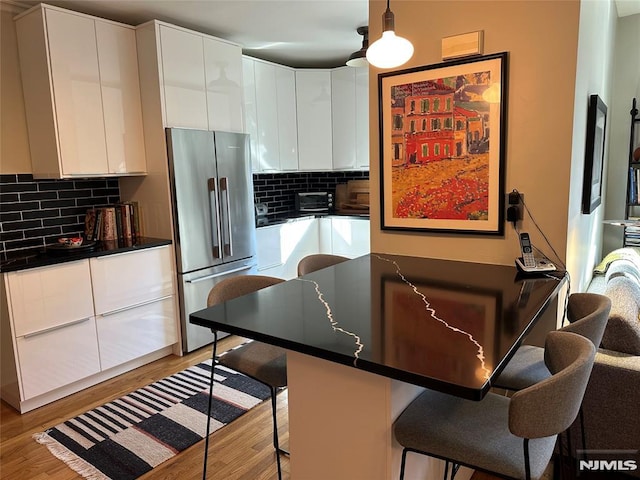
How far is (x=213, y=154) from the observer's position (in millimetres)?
3607

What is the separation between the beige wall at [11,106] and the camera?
302cm

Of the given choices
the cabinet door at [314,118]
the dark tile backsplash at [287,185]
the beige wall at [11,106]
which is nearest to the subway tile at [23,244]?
the beige wall at [11,106]

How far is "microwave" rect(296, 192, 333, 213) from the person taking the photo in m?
5.14

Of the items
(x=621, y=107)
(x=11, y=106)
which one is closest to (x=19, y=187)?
(x=11, y=106)

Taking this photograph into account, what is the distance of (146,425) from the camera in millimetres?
2611

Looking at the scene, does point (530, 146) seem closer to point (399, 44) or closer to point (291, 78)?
point (399, 44)

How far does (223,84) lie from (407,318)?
115 inches

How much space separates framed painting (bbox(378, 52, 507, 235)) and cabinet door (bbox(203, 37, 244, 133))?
5.49 feet

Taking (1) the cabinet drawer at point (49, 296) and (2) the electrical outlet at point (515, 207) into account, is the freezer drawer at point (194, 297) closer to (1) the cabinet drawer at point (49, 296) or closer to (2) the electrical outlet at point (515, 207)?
(1) the cabinet drawer at point (49, 296)

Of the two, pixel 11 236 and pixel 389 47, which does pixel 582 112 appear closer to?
pixel 389 47

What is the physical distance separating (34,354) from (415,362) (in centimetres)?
257

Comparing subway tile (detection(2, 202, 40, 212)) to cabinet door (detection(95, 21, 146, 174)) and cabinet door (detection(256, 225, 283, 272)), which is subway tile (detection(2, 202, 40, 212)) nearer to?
cabinet door (detection(95, 21, 146, 174))

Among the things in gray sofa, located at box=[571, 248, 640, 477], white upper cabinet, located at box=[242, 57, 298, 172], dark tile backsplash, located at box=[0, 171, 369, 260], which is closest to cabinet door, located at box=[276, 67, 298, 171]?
white upper cabinet, located at box=[242, 57, 298, 172]

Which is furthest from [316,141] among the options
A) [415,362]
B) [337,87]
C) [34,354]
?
[415,362]
